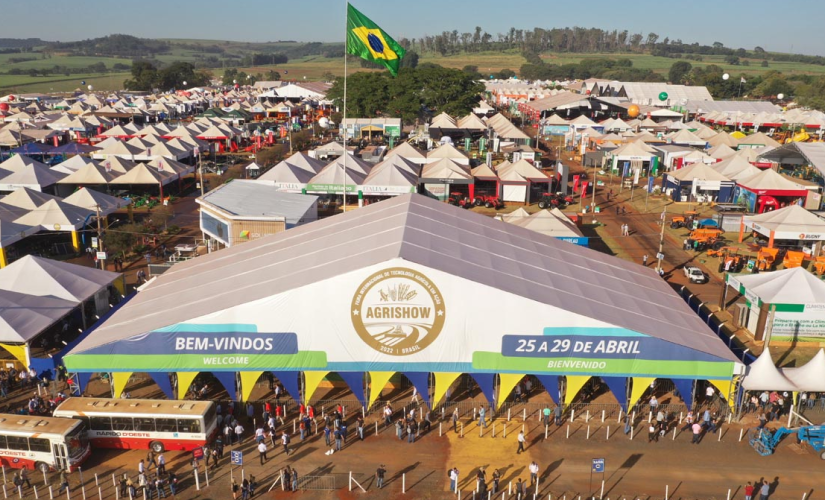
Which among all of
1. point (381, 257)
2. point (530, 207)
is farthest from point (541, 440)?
point (530, 207)

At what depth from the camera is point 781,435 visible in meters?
20.9

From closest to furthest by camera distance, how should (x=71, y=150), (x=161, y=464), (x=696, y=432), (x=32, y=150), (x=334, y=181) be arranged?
(x=161, y=464) → (x=696, y=432) → (x=334, y=181) → (x=32, y=150) → (x=71, y=150)

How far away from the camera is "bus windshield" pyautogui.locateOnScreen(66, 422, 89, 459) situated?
61.3 feet

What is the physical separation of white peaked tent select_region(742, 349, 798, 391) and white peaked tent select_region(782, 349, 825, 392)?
447 millimetres

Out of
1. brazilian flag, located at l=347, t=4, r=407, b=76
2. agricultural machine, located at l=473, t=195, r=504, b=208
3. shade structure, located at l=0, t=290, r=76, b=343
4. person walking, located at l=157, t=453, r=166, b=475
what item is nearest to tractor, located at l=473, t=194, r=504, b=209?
agricultural machine, located at l=473, t=195, r=504, b=208

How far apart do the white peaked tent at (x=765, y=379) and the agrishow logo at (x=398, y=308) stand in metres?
10.9

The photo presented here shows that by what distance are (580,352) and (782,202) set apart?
124 ft

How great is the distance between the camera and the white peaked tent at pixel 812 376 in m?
21.7

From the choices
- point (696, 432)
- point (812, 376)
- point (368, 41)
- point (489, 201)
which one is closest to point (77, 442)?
point (696, 432)

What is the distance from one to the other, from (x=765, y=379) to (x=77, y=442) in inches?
890

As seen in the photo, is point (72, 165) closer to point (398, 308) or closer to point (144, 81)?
point (398, 308)

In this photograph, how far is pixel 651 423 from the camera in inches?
843

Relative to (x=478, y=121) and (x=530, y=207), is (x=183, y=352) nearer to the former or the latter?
(x=530, y=207)

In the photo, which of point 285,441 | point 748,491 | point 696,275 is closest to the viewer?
point 748,491
